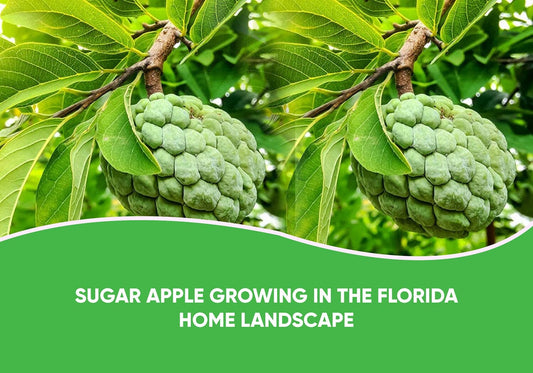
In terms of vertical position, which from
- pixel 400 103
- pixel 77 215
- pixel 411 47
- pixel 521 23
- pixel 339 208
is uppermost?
pixel 521 23

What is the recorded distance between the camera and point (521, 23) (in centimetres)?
168

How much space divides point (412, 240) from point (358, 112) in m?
1.35

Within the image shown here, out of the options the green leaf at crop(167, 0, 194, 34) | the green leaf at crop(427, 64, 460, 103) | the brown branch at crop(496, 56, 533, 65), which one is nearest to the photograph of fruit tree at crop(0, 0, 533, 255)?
the green leaf at crop(167, 0, 194, 34)

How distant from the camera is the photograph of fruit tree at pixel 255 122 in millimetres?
970

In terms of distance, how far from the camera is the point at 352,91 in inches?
43.8

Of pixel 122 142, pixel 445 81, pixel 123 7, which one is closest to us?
pixel 122 142

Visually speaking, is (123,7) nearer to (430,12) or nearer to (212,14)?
(212,14)

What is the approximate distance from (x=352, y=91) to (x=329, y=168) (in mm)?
174

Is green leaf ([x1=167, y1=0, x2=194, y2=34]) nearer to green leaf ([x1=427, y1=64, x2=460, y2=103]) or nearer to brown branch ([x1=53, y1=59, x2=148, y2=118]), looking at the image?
brown branch ([x1=53, y1=59, x2=148, y2=118])

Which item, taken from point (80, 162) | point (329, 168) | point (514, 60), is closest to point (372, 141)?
point (329, 168)

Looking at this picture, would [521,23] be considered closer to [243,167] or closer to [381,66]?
[381,66]

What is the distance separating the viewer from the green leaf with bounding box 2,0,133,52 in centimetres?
97

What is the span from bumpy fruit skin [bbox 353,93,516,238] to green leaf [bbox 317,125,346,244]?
9cm

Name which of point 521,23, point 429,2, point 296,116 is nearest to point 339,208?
point 521,23
